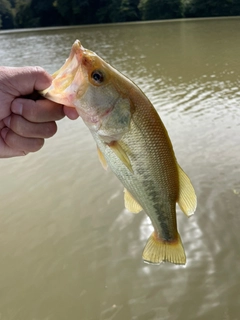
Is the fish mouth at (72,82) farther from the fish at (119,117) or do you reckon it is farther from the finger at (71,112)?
the finger at (71,112)

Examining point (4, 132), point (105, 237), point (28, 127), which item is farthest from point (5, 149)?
point (105, 237)

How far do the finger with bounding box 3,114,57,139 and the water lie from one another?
8.63 ft

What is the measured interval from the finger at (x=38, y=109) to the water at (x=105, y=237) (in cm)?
278

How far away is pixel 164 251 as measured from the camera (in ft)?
7.78

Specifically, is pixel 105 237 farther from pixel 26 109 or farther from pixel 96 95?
pixel 96 95

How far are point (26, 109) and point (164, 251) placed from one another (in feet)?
4.31

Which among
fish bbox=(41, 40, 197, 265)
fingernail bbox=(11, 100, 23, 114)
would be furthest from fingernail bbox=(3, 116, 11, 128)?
fish bbox=(41, 40, 197, 265)

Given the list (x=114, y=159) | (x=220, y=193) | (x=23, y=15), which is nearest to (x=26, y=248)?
(x=220, y=193)

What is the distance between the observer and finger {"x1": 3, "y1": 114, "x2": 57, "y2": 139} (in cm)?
237

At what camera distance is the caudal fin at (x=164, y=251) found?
2342 mm

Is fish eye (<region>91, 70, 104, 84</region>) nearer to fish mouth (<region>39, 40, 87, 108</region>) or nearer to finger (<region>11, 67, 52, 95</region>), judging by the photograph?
fish mouth (<region>39, 40, 87, 108</region>)

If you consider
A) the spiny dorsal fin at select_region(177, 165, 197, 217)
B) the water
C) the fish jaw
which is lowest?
the water

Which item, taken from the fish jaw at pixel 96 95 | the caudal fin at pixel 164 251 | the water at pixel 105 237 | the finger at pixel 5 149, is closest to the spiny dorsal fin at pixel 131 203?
the caudal fin at pixel 164 251

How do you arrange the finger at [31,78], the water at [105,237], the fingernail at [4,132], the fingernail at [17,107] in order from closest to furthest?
the finger at [31,78] < the fingernail at [17,107] < the fingernail at [4,132] < the water at [105,237]
